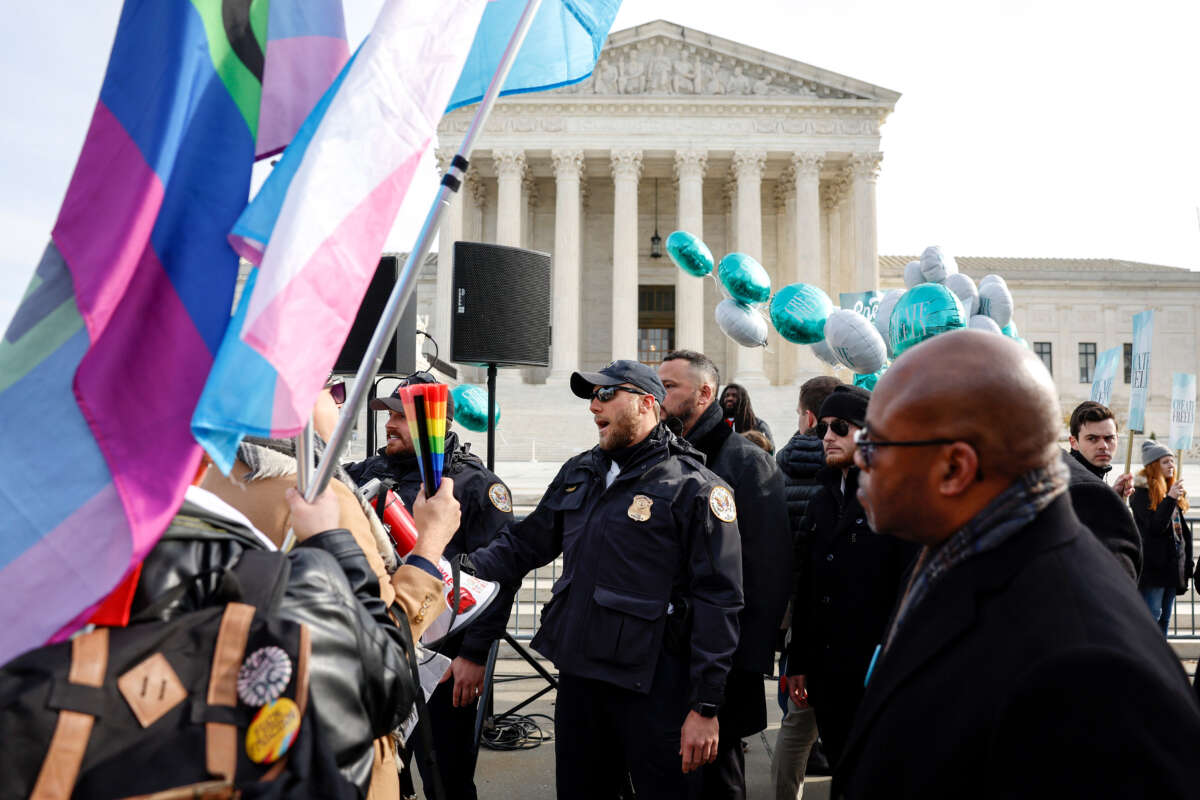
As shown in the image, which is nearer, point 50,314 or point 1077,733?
point 1077,733

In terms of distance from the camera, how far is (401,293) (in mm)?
1981

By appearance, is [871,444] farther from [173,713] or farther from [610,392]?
[610,392]

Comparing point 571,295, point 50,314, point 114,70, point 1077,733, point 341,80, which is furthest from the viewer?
point 571,295

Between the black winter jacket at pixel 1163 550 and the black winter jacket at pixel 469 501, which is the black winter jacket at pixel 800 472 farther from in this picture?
the black winter jacket at pixel 1163 550

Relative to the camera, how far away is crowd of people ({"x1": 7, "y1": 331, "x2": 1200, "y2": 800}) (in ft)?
4.00

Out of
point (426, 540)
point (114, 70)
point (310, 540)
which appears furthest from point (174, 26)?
point (426, 540)

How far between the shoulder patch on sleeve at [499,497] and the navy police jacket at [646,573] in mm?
673

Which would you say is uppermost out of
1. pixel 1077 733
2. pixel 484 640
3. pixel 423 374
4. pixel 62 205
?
pixel 62 205

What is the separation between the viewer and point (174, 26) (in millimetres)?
1848

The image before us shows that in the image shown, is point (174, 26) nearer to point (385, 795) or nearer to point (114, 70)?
point (114, 70)

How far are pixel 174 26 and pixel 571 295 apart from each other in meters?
28.1

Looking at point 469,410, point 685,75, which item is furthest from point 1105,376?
point 685,75

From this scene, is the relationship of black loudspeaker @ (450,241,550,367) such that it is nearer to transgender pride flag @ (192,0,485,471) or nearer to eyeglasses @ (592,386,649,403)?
eyeglasses @ (592,386,649,403)

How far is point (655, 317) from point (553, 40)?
32.5 m
